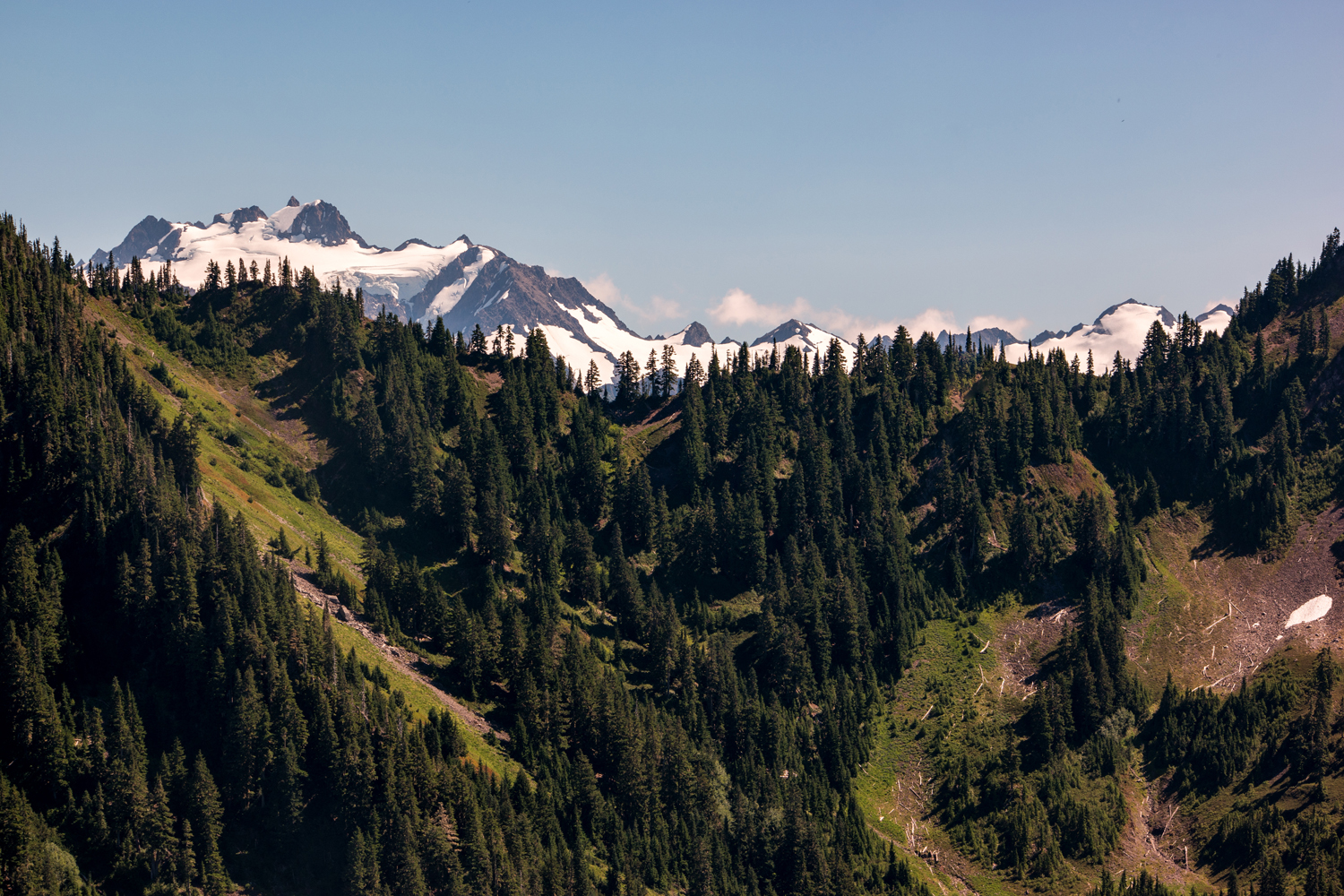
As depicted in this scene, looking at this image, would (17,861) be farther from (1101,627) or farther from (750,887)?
(1101,627)

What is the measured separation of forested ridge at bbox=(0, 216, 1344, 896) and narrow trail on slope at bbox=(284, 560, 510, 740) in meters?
1.93

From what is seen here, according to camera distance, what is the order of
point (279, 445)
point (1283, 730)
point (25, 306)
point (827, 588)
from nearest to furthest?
point (1283, 730) → point (25, 306) → point (827, 588) → point (279, 445)

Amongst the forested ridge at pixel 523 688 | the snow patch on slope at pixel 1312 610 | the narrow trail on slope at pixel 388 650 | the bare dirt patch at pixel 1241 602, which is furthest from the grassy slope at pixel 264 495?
the snow patch on slope at pixel 1312 610

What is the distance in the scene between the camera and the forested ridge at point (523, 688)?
11225 centimetres

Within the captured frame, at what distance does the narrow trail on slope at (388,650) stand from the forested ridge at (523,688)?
1.93 meters

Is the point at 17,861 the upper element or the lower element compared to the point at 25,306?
lower

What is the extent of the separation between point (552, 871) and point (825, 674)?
223 ft

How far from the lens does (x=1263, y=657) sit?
6673 inches

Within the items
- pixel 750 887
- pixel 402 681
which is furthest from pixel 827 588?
pixel 402 681

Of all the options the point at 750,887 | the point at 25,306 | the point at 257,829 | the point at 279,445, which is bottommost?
the point at 750,887

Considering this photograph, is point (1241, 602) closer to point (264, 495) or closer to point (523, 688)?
point (523, 688)

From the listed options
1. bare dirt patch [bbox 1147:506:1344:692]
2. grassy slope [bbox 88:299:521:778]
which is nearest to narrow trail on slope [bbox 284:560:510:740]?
grassy slope [bbox 88:299:521:778]

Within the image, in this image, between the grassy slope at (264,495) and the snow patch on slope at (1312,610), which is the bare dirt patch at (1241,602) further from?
the grassy slope at (264,495)

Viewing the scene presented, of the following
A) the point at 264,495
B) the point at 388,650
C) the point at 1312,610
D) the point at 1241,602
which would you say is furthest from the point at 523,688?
the point at 1312,610
